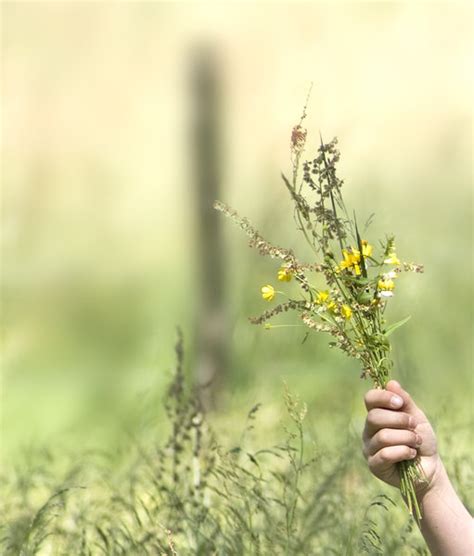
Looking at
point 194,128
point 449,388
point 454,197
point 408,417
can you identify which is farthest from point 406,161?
point 408,417

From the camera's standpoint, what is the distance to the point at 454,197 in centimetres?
917

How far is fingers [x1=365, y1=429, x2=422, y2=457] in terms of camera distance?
2613mm

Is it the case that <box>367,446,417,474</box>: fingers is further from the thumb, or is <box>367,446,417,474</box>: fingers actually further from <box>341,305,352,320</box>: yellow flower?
<box>341,305,352,320</box>: yellow flower

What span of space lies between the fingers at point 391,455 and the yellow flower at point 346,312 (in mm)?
293

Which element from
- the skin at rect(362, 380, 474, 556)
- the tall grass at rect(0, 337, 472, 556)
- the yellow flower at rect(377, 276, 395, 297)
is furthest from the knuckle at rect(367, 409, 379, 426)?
the yellow flower at rect(377, 276, 395, 297)

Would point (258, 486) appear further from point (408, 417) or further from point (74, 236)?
point (74, 236)

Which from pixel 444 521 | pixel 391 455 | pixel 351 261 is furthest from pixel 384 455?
pixel 351 261

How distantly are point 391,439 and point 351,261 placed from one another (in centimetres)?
38

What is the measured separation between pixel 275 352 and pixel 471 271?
2321 mm

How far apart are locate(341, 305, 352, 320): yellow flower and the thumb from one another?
0.61 feet

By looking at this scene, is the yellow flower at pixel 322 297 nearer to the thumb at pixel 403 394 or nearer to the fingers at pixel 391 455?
the thumb at pixel 403 394

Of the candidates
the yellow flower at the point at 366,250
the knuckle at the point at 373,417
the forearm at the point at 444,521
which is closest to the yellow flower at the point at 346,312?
the yellow flower at the point at 366,250

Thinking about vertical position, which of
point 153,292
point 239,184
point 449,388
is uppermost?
point 153,292

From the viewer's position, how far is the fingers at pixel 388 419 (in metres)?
2.63
